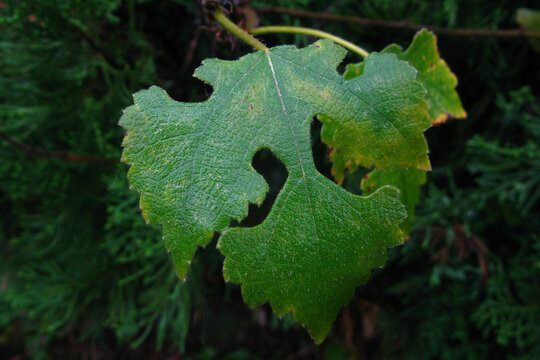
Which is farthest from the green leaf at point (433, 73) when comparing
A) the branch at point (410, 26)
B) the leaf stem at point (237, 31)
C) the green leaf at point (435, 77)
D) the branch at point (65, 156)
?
the branch at point (65, 156)

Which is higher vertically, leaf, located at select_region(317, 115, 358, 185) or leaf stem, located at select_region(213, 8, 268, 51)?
leaf stem, located at select_region(213, 8, 268, 51)

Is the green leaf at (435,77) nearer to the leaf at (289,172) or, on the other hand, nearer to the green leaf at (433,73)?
the green leaf at (433,73)

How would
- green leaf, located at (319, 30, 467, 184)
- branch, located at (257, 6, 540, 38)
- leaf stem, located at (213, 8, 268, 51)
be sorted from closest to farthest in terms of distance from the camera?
1. leaf stem, located at (213, 8, 268, 51)
2. green leaf, located at (319, 30, 467, 184)
3. branch, located at (257, 6, 540, 38)

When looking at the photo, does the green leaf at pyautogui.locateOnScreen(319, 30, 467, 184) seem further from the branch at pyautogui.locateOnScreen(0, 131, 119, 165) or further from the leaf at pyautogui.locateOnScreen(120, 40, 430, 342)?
the branch at pyautogui.locateOnScreen(0, 131, 119, 165)

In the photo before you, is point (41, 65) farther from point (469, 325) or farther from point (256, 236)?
point (469, 325)

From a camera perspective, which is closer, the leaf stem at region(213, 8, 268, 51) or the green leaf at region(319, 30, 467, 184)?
the leaf stem at region(213, 8, 268, 51)

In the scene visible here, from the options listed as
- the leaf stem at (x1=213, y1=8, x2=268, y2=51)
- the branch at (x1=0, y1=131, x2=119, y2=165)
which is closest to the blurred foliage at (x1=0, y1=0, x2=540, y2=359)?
Result: the branch at (x1=0, y1=131, x2=119, y2=165)

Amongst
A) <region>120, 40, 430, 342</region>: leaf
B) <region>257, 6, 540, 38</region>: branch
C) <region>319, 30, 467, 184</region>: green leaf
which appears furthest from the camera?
<region>257, 6, 540, 38</region>: branch

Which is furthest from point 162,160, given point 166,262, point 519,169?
point 519,169
